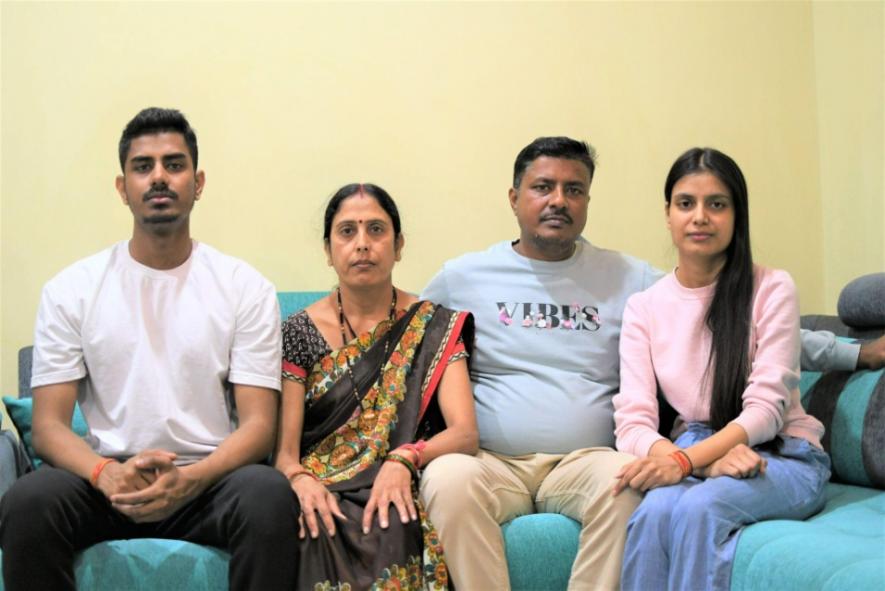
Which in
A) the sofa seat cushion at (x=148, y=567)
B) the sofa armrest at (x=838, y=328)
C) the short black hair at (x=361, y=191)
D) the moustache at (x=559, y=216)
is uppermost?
the short black hair at (x=361, y=191)

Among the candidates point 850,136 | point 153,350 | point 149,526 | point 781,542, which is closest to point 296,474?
point 149,526

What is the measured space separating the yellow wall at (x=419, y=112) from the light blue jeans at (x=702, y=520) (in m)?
1.39

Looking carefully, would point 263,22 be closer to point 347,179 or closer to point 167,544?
point 347,179

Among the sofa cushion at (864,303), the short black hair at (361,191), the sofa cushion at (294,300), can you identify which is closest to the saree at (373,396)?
the short black hair at (361,191)

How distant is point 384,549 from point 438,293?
2.75ft

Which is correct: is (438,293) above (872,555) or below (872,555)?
above

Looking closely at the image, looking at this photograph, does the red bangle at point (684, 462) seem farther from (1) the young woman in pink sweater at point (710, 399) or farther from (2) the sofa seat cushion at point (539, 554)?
(2) the sofa seat cushion at point (539, 554)

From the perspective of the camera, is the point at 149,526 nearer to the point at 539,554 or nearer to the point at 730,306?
the point at 539,554

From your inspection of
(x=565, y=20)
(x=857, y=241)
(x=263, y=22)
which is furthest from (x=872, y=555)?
(x=263, y=22)

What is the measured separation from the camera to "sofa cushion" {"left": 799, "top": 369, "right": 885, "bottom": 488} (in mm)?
2385

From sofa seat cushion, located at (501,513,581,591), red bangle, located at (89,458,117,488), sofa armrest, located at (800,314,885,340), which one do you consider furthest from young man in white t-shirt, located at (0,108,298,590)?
sofa armrest, located at (800,314,885,340)

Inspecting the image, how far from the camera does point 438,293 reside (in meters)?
2.70

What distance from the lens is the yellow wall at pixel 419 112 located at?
3.10 metres

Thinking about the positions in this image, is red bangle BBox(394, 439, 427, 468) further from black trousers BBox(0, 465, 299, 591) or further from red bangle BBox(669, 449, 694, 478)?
red bangle BBox(669, 449, 694, 478)
